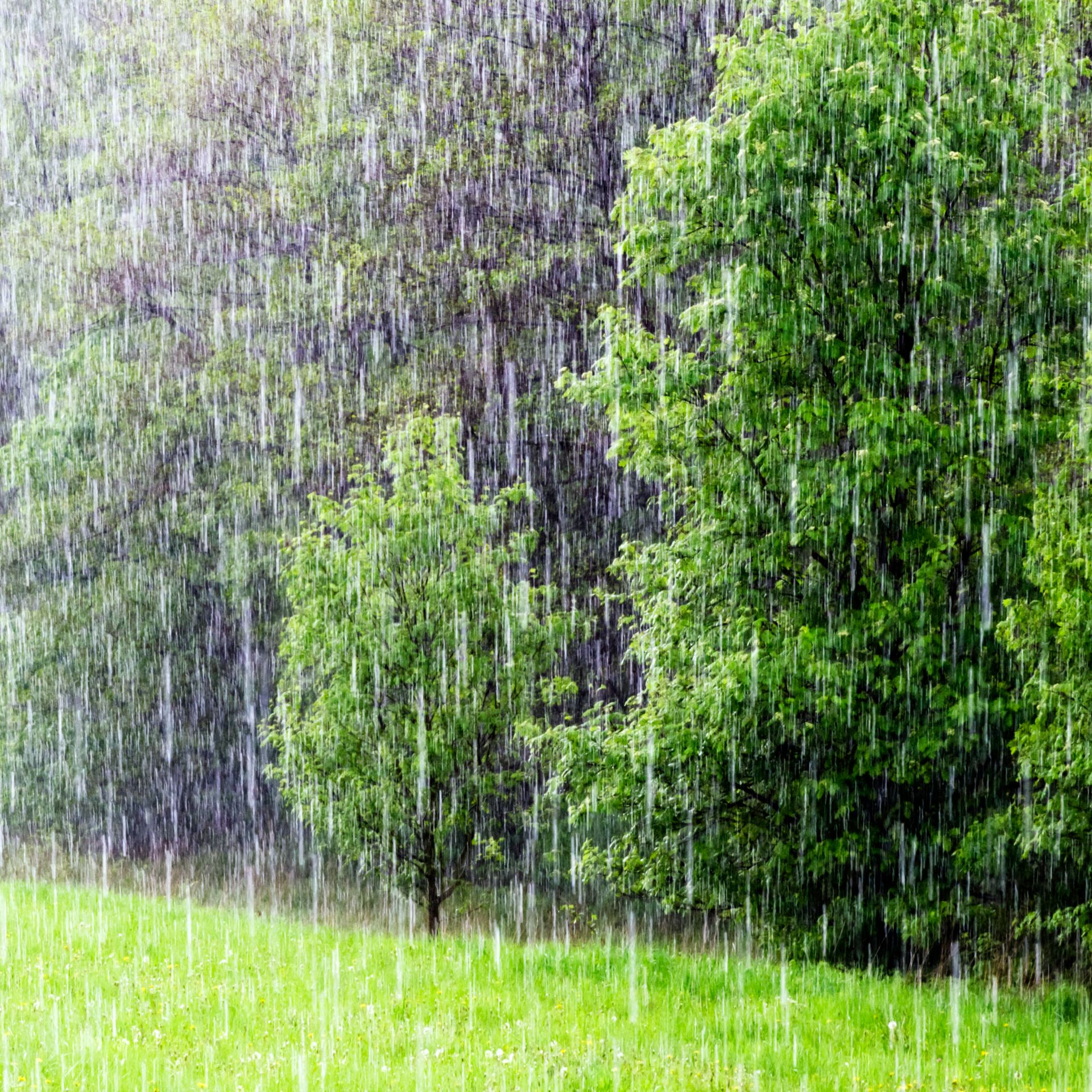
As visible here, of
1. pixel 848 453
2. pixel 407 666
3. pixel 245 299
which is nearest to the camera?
pixel 848 453

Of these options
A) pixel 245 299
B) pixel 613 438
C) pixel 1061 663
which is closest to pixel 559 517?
pixel 613 438

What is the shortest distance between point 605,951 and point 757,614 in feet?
10.2

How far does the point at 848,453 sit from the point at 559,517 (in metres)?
9.87

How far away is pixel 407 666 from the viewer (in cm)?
1318

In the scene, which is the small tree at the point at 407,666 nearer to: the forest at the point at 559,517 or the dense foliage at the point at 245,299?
the forest at the point at 559,517

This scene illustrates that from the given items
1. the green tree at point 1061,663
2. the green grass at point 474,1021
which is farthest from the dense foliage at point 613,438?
the green grass at point 474,1021

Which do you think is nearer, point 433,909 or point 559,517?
point 433,909

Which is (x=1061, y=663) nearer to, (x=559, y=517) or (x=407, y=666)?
(x=407, y=666)

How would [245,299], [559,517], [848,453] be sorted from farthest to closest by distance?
[245,299] < [559,517] < [848,453]

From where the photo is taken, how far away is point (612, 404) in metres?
11.4

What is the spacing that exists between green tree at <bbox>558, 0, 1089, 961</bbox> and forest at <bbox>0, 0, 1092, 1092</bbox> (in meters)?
0.05

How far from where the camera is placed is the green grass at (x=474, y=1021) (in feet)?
19.3

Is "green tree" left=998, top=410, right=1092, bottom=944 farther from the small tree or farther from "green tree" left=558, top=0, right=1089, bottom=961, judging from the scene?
the small tree

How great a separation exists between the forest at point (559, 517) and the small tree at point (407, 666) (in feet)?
0.21
